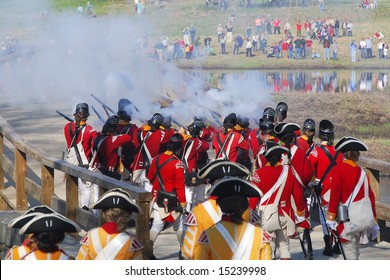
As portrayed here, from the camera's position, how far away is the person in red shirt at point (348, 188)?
10.5 m

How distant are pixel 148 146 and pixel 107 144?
20.3 inches

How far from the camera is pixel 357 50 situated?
5872 cm

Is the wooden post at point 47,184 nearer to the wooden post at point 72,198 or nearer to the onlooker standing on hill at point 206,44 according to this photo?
the wooden post at point 72,198

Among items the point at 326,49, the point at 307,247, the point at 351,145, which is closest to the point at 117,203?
the point at 351,145

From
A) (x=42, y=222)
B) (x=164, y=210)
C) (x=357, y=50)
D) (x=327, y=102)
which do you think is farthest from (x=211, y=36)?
(x=42, y=222)

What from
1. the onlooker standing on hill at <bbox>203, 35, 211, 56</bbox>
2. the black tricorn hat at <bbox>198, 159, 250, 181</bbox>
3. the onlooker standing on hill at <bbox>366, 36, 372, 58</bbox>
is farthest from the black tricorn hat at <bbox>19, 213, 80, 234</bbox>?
the onlooker standing on hill at <bbox>366, 36, 372, 58</bbox>

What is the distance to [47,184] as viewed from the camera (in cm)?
1330

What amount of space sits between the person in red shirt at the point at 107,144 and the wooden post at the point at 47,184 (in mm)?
1546

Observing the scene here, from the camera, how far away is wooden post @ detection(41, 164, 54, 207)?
520 inches

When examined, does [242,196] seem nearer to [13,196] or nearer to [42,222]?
[42,222]

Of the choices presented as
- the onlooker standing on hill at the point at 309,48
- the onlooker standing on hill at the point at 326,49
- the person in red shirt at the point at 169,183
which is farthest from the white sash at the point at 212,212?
the onlooker standing on hill at the point at 309,48

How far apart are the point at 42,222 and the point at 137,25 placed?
33089mm

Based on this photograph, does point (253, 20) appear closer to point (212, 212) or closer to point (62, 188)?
point (62, 188)

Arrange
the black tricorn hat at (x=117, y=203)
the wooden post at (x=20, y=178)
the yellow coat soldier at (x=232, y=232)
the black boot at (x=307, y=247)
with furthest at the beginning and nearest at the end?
the wooden post at (x=20, y=178) → the black boot at (x=307, y=247) → the black tricorn hat at (x=117, y=203) → the yellow coat soldier at (x=232, y=232)
